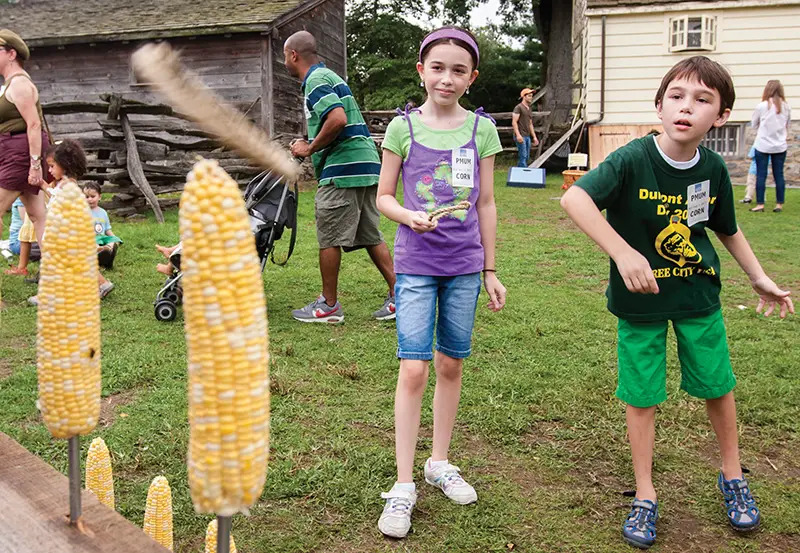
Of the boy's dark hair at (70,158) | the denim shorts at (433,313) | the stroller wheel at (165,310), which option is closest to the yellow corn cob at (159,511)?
the denim shorts at (433,313)

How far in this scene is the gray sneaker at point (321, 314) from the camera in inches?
241

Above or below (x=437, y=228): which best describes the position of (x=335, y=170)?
above

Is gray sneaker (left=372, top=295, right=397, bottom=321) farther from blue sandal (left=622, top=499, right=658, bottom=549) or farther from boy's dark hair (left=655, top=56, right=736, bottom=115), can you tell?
boy's dark hair (left=655, top=56, right=736, bottom=115)

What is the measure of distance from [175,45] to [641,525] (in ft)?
57.0

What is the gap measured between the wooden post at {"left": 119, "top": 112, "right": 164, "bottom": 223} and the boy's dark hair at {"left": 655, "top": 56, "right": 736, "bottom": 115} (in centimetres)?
968

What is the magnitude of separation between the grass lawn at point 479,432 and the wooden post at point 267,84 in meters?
12.1

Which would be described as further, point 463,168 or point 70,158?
point 70,158

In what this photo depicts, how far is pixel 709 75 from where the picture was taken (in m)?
2.75

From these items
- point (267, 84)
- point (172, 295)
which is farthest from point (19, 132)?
point (267, 84)

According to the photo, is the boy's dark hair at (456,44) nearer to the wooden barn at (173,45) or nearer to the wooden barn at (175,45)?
the wooden barn at (173,45)

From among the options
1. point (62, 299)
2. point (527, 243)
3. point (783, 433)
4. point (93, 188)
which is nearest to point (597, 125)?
point (527, 243)

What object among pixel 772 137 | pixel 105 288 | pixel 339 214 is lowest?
pixel 105 288

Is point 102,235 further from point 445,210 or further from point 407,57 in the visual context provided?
point 407,57

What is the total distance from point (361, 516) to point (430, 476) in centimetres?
42
